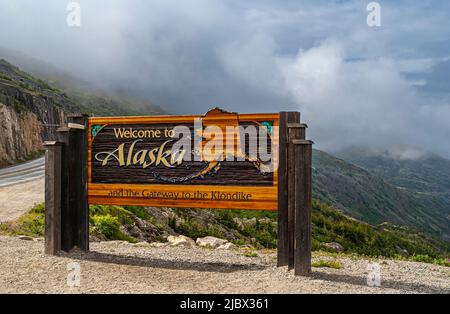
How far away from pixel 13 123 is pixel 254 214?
24704mm

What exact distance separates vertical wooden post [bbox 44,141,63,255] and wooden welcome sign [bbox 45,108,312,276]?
23mm

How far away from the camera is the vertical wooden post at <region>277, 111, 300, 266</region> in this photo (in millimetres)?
9062

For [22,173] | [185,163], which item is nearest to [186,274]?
[185,163]

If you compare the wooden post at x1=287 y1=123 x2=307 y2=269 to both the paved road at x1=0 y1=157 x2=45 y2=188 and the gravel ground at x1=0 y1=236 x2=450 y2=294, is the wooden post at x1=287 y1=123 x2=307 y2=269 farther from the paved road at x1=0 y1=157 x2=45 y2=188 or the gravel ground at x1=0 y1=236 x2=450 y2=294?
the paved road at x1=0 y1=157 x2=45 y2=188

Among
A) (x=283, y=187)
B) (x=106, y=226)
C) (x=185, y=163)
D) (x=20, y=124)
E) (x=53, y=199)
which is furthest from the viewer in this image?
(x=20, y=124)

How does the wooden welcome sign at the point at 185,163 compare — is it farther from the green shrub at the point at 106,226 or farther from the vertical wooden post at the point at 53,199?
the green shrub at the point at 106,226

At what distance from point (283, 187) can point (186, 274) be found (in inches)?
114

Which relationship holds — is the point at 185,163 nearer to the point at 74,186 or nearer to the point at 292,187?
the point at 292,187

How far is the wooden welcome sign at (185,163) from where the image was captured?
937cm

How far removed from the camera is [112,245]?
1260cm

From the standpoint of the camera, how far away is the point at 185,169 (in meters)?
9.81

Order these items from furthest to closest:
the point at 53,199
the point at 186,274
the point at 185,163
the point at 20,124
A: the point at 20,124 < the point at 53,199 < the point at 185,163 < the point at 186,274

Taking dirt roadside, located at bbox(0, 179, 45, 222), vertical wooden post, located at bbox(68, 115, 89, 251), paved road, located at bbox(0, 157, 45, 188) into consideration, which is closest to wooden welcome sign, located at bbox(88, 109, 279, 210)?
vertical wooden post, located at bbox(68, 115, 89, 251)

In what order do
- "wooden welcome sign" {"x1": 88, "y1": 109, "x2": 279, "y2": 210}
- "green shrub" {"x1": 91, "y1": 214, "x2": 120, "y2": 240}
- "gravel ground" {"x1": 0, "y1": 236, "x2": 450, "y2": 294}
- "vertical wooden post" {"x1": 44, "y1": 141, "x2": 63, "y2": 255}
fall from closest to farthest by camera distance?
"gravel ground" {"x1": 0, "y1": 236, "x2": 450, "y2": 294} < "wooden welcome sign" {"x1": 88, "y1": 109, "x2": 279, "y2": 210} < "vertical wooden post" {"x1": 44, "y1": 141, "x2": 63, "y2": 255} < "green shrub" {"x1": 91, "y1": 214, "x2": 120, "y2": 240}
